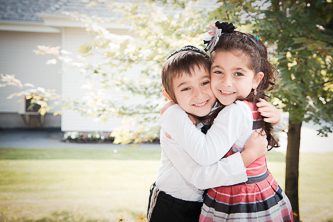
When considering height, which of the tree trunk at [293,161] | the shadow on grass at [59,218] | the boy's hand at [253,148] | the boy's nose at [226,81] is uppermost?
the boy's nose at [226,81]

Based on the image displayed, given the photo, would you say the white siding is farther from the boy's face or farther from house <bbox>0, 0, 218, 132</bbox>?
the boy's face

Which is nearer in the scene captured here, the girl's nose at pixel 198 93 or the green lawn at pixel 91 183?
the girl's nose at pixel 198 93

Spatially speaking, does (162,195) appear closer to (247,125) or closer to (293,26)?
(247,125)

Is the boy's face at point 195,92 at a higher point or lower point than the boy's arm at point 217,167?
higher

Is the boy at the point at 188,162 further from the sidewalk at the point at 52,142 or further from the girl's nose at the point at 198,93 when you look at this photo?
the sidewalk at the point at 52,142

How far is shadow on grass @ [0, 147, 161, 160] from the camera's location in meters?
7.60

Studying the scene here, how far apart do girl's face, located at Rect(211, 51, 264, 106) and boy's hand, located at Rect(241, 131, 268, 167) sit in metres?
0.23

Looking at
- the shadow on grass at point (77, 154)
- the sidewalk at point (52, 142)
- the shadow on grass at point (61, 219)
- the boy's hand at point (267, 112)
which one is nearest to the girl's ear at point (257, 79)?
the boy's hand at point (267, 112)

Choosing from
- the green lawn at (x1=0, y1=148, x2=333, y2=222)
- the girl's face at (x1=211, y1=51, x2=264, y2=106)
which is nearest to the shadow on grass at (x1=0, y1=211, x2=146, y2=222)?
the green lawn at (x1=0, y1=148, x2=333, y2=222)

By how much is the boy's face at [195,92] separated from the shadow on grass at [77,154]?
6311mm

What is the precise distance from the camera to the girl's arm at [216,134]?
4.47ft

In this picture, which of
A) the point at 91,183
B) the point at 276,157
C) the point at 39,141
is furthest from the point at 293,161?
the point at 39,141

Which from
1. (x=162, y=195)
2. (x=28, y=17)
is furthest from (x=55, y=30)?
(x=162, y=195)

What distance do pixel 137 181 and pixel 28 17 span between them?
8757 millimetres
